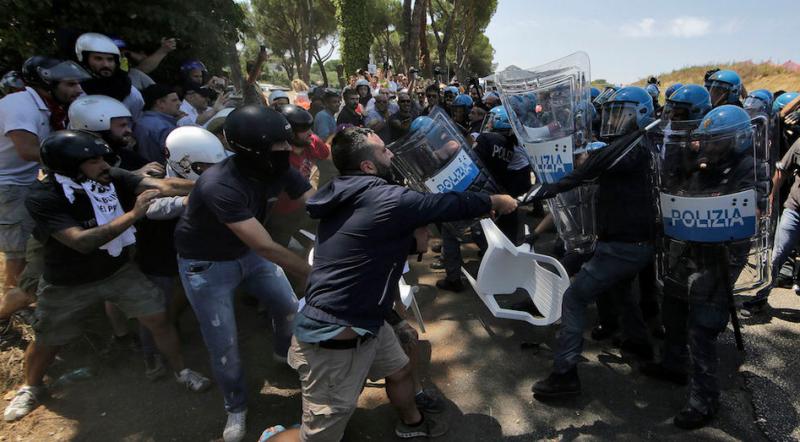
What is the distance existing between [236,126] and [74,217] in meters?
1.21

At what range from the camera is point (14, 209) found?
3393 millimetres

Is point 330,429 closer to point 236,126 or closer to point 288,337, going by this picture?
point 288,337

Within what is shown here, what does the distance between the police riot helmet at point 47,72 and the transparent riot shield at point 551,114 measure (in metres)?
3.27

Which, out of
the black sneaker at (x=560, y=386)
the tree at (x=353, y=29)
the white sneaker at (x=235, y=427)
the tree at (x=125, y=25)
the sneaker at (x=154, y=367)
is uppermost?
the tree at (x=353, y=29)

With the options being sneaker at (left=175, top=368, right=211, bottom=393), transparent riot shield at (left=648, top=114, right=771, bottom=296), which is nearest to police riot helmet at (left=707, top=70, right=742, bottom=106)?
transparent riot shield at (left=648, top=114, right=771, bottom=296)

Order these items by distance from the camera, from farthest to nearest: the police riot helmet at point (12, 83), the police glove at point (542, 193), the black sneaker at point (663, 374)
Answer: the police riot helmet at point (12, 83), the black sneaker at point (663, 374), the police glove at point (542, 193)

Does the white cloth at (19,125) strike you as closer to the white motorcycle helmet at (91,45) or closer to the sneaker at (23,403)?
the white motorcycle helmet at (91,45)

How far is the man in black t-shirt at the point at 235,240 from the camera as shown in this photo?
2.31 m

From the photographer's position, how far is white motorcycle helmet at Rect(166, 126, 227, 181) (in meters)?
2.88

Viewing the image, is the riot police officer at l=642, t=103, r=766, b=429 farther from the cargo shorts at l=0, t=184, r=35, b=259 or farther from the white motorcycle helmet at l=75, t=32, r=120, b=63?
the cargo shorts at l=0, t=184, r=35, b=259

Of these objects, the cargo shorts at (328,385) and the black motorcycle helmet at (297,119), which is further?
the black motorcycle helmet at (297,119)

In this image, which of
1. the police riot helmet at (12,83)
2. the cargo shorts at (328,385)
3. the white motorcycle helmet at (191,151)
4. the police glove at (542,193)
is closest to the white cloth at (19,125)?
the police riot helmet at (12,83)

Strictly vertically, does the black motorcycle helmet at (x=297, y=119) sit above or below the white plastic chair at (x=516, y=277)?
above

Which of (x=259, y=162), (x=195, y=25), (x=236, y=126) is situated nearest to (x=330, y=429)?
(x=259, y=162)
